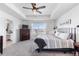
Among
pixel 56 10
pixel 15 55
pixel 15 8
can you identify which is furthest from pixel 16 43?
pixel 56 10

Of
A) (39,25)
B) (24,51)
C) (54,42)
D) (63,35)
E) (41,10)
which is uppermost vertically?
(41,10)

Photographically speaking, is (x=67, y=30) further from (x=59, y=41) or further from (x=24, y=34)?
(x=24, y=34)

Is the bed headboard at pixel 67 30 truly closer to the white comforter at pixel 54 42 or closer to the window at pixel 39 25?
the white comforter at pixel 54 42

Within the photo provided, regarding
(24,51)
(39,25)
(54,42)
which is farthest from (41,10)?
(24,51)

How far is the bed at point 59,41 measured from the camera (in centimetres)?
193

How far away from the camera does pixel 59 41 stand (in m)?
2.04

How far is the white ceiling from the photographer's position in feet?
6.04

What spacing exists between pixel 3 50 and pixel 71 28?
50.5 inches

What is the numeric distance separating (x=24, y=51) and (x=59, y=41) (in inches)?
27.1

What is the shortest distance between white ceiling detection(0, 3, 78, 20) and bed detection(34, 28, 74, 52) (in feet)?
1.07

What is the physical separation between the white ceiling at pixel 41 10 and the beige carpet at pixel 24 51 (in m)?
0.50

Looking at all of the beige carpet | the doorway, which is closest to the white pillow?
the beige carpet

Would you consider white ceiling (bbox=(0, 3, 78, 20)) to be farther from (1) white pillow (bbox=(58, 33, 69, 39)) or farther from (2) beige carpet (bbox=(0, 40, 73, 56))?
(2) beige carpet (bbox=(0, 40, 73, 56))

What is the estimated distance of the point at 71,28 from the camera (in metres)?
1.89
